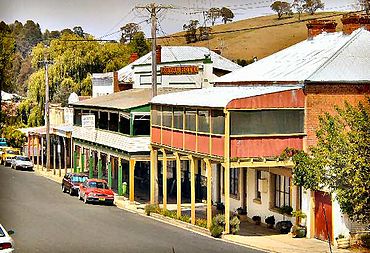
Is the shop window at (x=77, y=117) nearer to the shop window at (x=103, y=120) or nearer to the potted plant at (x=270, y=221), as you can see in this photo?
the shop window at (x=103, y=120)

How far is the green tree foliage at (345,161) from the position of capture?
24.4m

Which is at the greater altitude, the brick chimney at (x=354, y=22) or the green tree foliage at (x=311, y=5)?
the green tree foliage at (x=311, y=5)

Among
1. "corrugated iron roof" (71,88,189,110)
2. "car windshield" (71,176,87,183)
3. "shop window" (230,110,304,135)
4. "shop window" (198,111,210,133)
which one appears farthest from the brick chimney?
"car windshield" (71,176,87,183)

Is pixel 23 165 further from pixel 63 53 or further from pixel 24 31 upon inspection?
pixel 24 31

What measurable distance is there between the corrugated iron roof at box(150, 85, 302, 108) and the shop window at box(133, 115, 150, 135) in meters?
4.08

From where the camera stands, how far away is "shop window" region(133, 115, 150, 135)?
39.7m

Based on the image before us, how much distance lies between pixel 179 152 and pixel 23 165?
1036 inches

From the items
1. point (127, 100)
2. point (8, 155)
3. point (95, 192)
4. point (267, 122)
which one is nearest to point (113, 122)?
point (127, 100)

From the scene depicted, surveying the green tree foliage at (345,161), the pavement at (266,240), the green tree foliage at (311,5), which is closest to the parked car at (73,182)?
the pavement at (266,240)

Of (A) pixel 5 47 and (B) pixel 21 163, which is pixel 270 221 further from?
(B) pixel 21 163

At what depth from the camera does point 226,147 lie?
2781 centimetres

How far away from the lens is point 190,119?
3147 centimetres

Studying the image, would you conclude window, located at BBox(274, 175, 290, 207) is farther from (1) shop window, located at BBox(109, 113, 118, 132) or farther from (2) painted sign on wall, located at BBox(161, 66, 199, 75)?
(1) shop window, located at BBox(109, 113, 118, 132)

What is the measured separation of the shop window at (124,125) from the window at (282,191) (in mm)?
10816
